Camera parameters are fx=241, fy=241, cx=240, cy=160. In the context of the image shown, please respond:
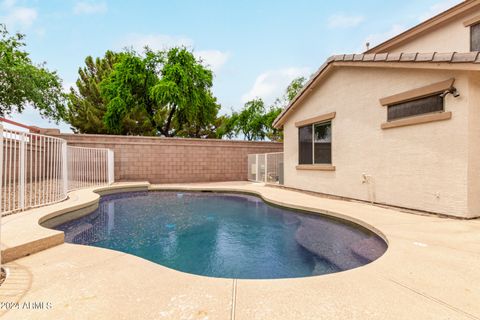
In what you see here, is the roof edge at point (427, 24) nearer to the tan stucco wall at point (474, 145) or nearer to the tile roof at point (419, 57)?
the tile roof at point (419, 57)

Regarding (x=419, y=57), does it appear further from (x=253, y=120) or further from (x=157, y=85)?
(x=253, y=120)

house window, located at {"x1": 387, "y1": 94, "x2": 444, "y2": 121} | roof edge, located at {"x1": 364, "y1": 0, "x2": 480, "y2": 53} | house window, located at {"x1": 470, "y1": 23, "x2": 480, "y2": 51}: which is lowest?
house window, located at {"x1": 387, "y1": 94, "x2": 444, "y2": 121}

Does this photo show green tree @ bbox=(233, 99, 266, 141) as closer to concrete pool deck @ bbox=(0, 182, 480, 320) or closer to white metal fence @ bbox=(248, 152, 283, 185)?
white metal fence @ bbox=(248, 152, 283, 185)

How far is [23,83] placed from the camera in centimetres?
1395

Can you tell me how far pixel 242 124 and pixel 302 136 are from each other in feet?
53.5

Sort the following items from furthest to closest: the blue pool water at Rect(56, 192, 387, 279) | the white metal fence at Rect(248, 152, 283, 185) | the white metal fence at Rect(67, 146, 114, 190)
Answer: the white metal fence at Rect(248, 152, 283, 185)
the white metal fence at Rect(67, 146, 114, 190)
the blue pool water at Rect(56, 192, 387, 279)

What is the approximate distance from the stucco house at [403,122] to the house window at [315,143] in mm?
37

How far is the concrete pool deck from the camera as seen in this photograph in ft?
6.06

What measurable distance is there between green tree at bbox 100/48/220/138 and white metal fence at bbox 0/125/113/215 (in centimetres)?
718

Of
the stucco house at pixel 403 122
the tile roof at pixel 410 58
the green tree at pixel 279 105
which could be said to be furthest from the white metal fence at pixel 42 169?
the green tree at pixel 279 105

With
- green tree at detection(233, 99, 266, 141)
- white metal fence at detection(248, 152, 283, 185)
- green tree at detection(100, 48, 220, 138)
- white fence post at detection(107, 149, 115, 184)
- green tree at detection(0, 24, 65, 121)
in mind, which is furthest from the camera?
green tree at detection(233, 99, 266, 141)

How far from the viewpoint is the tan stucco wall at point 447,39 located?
7128mm

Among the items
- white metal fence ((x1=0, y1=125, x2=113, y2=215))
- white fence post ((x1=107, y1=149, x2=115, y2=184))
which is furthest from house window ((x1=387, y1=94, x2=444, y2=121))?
white fence post ((x1=107, y1=149, x2=115, y2=184))

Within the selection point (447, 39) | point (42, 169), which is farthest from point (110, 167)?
point (447, 39)
